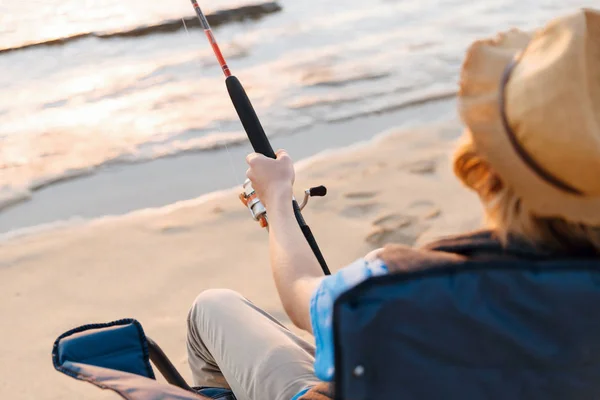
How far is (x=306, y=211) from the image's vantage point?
3320 mm

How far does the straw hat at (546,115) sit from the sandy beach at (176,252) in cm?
167

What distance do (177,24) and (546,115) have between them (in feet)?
19.3

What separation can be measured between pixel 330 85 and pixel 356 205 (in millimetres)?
1725

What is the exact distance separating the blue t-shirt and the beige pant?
0.40 m

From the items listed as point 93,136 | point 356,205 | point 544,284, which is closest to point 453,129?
point 356,205

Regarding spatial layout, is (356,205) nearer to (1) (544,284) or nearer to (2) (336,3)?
(1) (544,284)

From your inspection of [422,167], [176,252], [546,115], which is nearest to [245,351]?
[546,115]

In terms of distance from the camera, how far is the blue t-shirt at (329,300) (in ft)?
3.50

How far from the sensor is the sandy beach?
2662 millimetres

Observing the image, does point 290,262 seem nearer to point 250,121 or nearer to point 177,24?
point 250,121

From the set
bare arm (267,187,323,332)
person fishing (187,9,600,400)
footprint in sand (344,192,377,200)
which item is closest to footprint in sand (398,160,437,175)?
footprint in sand (344,192,377,200)

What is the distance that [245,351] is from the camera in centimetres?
163

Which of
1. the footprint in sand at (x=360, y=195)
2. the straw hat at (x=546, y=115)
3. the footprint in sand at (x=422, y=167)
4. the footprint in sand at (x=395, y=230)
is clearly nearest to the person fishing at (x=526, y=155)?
the straw hat at (x=546, y=115)

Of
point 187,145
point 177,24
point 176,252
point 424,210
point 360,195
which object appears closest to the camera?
point 176,252
